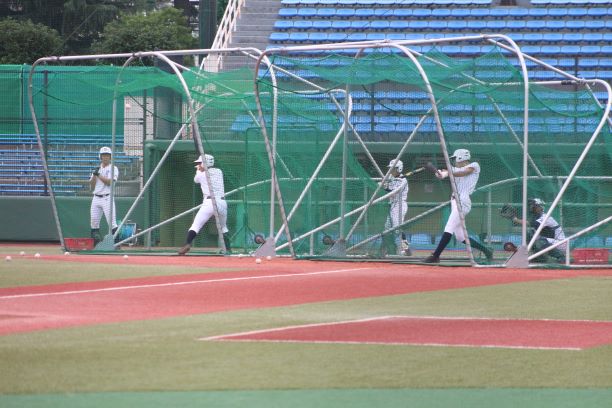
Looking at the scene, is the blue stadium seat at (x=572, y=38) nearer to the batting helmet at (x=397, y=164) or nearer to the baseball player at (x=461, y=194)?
the batting helmet at (x=397, y=164)

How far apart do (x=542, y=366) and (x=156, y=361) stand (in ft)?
7.67

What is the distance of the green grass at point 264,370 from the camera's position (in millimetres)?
6086

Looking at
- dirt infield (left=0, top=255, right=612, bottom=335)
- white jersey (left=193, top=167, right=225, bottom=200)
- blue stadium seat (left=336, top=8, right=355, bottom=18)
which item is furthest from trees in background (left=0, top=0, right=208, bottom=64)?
dirt infield (left=0, top=255, right=612, bottom=335)

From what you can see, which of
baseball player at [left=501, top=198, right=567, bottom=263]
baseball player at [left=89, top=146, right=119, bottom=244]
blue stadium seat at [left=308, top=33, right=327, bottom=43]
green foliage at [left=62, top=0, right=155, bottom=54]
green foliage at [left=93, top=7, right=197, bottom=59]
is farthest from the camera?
green foliage at [left=62, top=0, right=155, bottom=54]

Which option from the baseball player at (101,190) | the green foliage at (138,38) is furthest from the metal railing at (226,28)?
the baseball player at (101,190)

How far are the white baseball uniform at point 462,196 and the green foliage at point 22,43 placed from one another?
2734cm

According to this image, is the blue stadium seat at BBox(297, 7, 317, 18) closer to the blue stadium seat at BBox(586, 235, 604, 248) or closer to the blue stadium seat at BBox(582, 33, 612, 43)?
the blue stadium seat at BBox(582, 33, 612, 43)

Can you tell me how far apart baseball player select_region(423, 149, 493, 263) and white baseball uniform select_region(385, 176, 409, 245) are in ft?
3.38

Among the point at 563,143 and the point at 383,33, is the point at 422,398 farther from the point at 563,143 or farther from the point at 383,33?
the point at 383,33

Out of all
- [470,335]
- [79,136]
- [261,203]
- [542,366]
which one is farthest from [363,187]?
[542,366]

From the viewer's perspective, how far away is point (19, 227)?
2534 centimetres

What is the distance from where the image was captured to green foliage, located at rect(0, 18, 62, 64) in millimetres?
41625

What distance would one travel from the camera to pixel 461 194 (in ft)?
55.9

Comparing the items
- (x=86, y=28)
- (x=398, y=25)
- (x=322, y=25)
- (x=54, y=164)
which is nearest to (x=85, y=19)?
(x=86, y=28)
